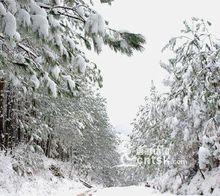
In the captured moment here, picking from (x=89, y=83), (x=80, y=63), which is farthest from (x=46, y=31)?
(x=89, y=83)

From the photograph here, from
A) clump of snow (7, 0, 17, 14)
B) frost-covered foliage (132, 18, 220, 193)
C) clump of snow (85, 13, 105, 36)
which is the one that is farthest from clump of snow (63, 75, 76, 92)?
frost-covered foliage (132, 18, 220, 193)

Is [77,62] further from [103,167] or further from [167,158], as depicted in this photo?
[103,167]

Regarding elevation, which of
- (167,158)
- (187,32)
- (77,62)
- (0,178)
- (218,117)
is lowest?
(0,178)

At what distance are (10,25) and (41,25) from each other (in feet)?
1.38

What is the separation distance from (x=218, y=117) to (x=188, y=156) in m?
2.59

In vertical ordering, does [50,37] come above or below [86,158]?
above

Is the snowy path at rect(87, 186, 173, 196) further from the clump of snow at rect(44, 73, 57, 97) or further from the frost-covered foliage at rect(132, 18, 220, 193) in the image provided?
the clump of snow at rect(44, 73, 57, 97)

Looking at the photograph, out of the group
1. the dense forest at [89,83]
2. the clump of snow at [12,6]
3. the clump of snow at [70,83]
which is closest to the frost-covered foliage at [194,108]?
the dense forest at [89,83]

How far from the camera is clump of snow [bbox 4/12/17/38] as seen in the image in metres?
4.56

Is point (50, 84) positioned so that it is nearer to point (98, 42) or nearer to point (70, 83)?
point (70, 83)

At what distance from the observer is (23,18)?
476 cm

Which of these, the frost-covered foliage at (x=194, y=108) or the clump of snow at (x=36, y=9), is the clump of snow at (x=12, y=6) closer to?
the clump of snow at (x=36, y=9)

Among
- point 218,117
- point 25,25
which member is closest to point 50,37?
point 25,25

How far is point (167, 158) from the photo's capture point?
1457cm
